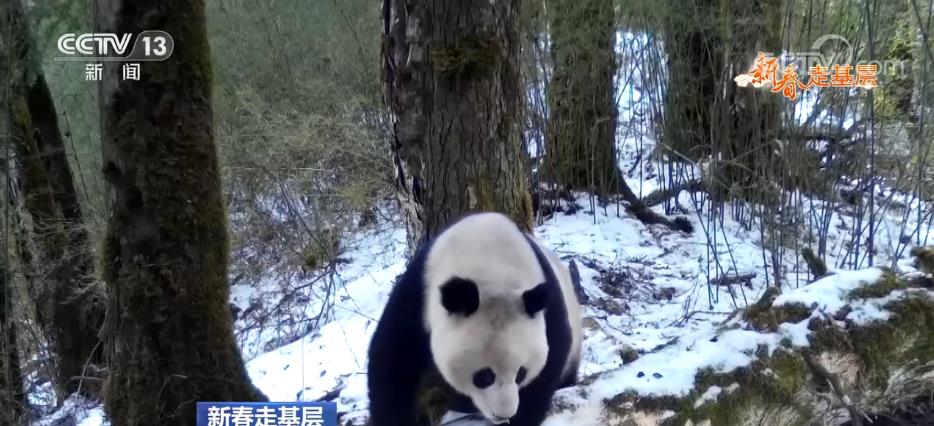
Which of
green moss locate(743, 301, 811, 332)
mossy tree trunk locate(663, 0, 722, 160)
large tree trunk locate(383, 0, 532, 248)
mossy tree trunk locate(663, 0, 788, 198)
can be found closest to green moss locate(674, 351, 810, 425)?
green moss locate(743, 301, 811, 332)

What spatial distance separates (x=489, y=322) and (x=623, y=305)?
2040 millimetres

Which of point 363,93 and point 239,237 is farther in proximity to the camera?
point 363,93

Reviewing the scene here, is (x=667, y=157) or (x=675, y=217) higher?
(x=667, y=157)

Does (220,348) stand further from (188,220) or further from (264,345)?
(264,345)

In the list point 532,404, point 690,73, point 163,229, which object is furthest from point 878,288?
point 690,73

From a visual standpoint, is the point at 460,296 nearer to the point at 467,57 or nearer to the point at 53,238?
the point at 467,57

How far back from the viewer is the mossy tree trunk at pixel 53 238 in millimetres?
3504

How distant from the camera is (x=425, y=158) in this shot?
2.19 metres

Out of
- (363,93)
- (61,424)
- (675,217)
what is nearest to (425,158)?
(61,424)

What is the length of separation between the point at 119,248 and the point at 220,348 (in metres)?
0.41

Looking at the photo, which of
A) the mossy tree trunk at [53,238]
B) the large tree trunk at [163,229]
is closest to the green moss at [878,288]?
the large tree trunk at [163,229]

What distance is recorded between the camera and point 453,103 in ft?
6.97
